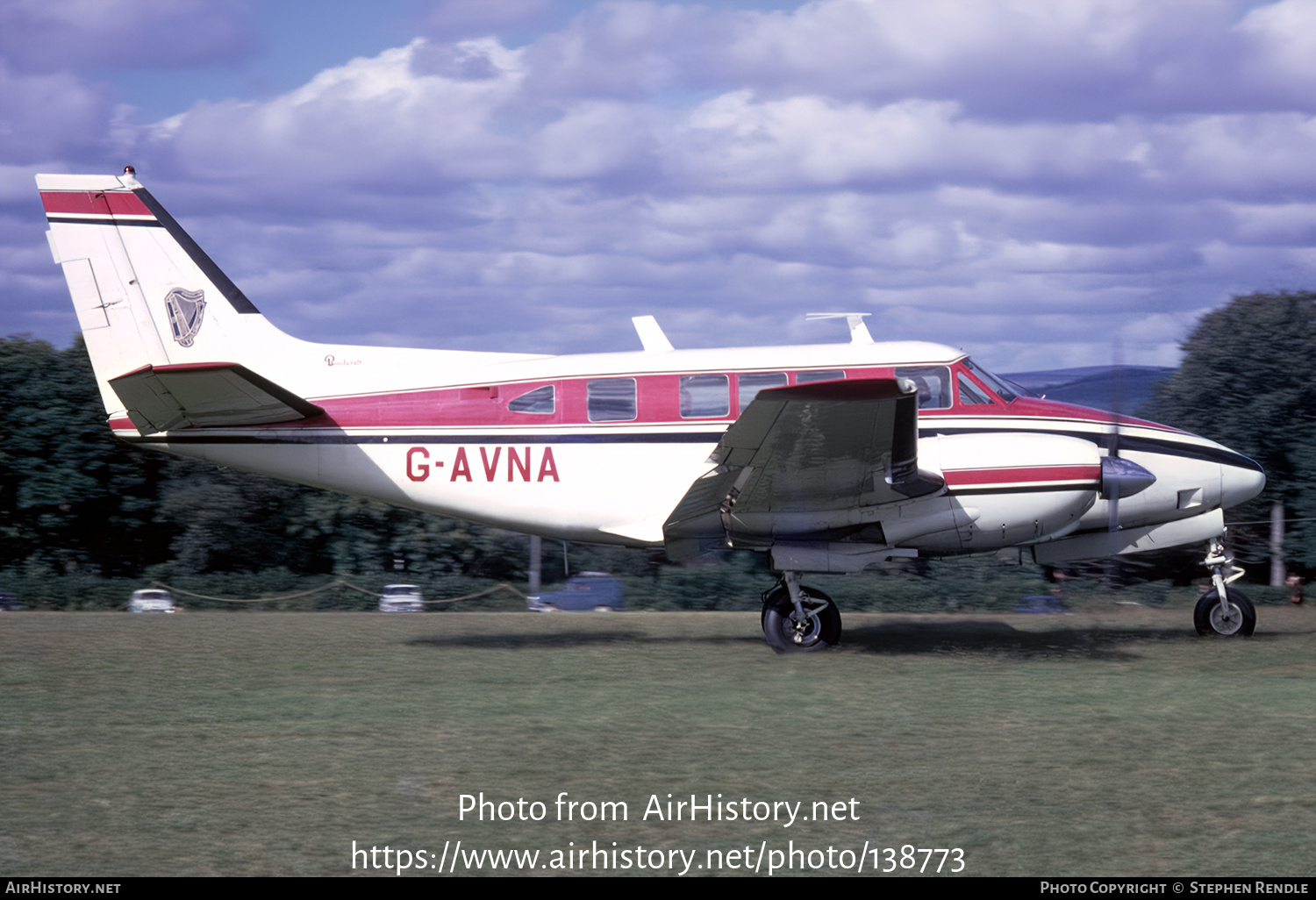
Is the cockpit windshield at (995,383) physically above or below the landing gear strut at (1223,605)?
above

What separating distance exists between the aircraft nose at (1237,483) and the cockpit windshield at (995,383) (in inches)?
94.7

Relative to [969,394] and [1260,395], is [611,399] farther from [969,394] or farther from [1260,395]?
[1260,395]

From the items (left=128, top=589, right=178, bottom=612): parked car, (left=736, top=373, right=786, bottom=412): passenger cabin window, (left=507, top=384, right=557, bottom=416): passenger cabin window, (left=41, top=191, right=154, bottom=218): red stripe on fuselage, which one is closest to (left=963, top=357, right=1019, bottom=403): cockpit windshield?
(left=736, top=373, right=786, bottom=412): passenger cabin window

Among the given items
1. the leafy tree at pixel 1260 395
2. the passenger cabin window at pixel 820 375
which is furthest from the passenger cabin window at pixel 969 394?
the leafy tree at pixel 1260 395

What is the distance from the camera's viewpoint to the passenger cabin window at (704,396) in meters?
11.9

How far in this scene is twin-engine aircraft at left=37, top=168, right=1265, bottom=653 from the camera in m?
11.4

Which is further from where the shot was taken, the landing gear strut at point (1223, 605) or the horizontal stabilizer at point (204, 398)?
the landing gear strut at point (1223, 605)

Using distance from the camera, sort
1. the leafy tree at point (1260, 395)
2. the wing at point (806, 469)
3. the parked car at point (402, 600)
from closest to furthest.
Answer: the wing at point (806, 469)
the parked car at point (402, 600)
the leafy tree at point (1260, 395)

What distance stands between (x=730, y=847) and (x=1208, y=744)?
381 centimetres

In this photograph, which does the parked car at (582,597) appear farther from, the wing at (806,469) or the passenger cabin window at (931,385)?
the passenger cabin window at (931,385)

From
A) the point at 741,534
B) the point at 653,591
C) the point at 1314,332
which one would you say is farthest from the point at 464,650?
the point at 1314,332

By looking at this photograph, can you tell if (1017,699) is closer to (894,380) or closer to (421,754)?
(894,380)

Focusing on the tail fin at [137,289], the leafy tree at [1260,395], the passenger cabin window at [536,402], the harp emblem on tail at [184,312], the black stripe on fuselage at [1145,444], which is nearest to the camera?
the black stripe on fuselage at [1145,444]

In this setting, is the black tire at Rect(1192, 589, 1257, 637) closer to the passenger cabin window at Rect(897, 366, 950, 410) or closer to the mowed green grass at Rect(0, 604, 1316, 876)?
the mowed green grass at Rect(0, 604, 1316, 876)
